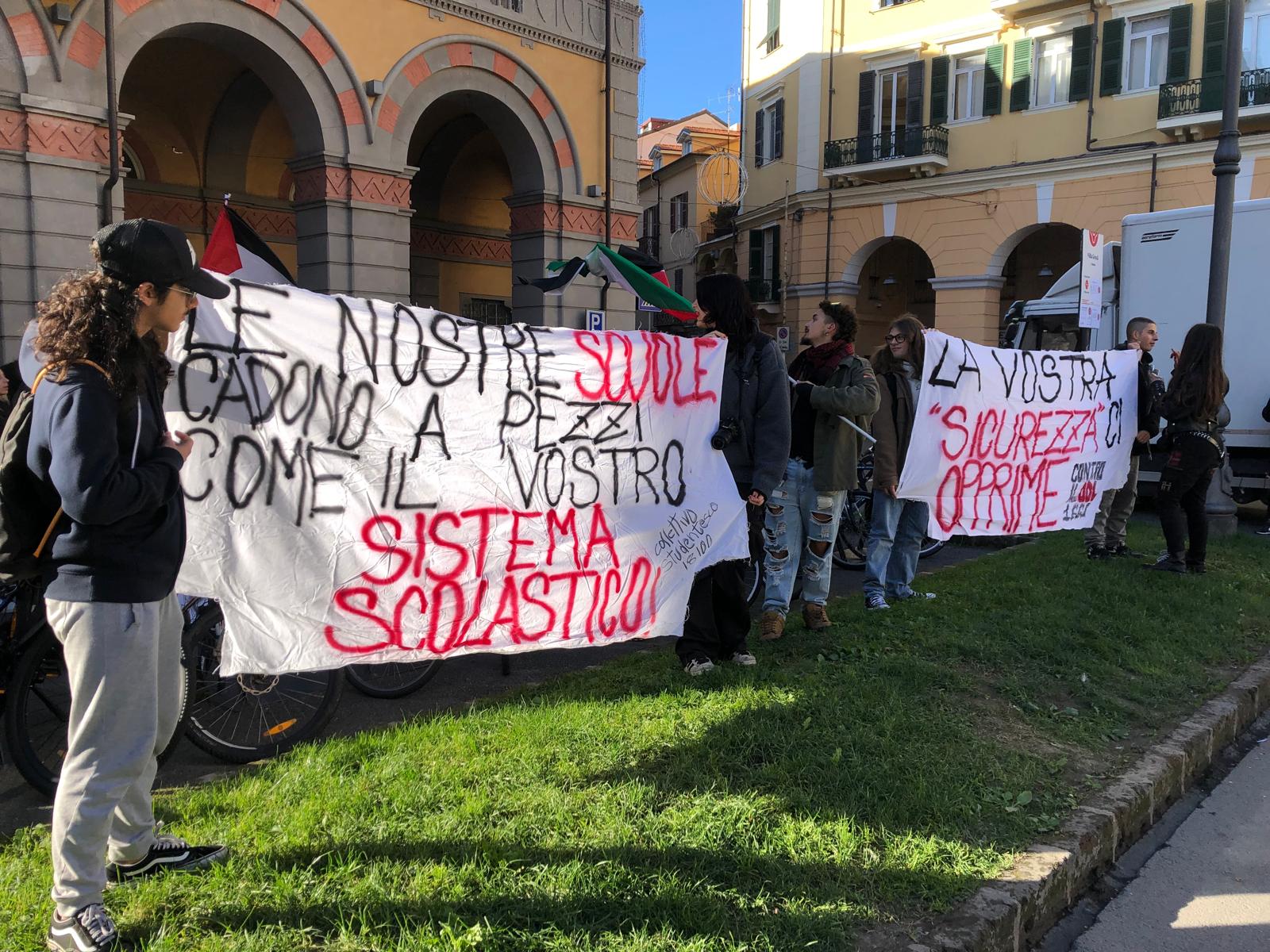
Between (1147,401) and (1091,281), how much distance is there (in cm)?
321

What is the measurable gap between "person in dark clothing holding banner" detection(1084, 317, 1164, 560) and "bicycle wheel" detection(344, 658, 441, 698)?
18.9 feet

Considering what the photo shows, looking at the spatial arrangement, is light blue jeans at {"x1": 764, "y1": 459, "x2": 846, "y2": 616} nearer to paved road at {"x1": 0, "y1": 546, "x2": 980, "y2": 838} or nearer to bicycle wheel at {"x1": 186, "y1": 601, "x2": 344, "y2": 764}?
paved road at {"x1": 0, "y1": 546, "x2": 980, "y2": 838}

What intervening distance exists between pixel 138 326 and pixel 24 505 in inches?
21.9

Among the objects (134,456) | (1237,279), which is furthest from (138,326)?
(1237,279)

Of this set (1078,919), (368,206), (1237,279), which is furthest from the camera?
(368,206)

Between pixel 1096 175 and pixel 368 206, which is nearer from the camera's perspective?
pixel 368 206

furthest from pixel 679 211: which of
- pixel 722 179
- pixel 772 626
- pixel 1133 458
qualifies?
pixel 772 626

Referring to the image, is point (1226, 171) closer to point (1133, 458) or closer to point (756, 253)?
point (1133, 458)

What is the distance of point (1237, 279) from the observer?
36.8 ft

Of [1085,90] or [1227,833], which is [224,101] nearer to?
[1227,833]

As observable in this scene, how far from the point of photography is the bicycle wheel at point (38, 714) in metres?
3.58

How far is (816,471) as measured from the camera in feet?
18.4

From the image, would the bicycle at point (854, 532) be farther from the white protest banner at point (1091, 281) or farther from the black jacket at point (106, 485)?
the black jacket at point (106, 485)

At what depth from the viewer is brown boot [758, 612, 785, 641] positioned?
555 centimetres
